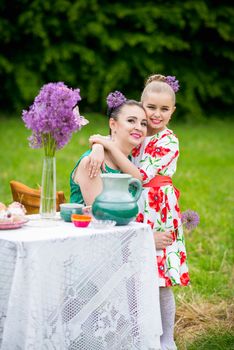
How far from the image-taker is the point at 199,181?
30.2 ft

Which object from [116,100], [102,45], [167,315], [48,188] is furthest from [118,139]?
[102,45]

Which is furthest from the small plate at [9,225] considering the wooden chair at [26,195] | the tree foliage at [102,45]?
the tree foliage at [102,45]

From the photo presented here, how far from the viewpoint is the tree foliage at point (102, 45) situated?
51.7ft

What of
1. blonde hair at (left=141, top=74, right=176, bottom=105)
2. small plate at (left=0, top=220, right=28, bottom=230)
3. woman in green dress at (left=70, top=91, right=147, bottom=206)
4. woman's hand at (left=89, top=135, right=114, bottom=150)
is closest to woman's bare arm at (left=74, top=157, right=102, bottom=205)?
woman in green dress at (left=70, top=91, right=147, bottom=206)

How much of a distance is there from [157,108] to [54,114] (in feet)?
2.88

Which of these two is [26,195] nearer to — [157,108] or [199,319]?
[157,108]

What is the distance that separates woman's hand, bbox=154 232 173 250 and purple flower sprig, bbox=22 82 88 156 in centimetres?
80

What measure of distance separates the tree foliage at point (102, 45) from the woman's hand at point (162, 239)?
11.8 metres

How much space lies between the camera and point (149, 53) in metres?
16.6

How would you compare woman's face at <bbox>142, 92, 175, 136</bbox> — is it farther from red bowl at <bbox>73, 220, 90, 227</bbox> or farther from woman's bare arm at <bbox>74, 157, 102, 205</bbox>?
red bowl at <bbox>73, 220, 90, 227</bbox>

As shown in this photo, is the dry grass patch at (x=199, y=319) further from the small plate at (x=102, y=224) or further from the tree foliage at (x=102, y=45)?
the tree foliage at (x=102, y=45)

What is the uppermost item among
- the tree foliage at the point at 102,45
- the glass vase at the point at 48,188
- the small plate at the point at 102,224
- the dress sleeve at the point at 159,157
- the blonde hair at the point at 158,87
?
the tree foliage at the point at 102,45

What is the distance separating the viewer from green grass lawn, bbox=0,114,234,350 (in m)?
5.41

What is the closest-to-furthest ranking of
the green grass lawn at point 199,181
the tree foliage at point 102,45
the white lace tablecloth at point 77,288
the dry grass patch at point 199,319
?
the white lace tablecloth at point 77,288
the dry grass patch at point 199,319
the green grass lawn at point 199,181
the tree foliage at point 102,45
